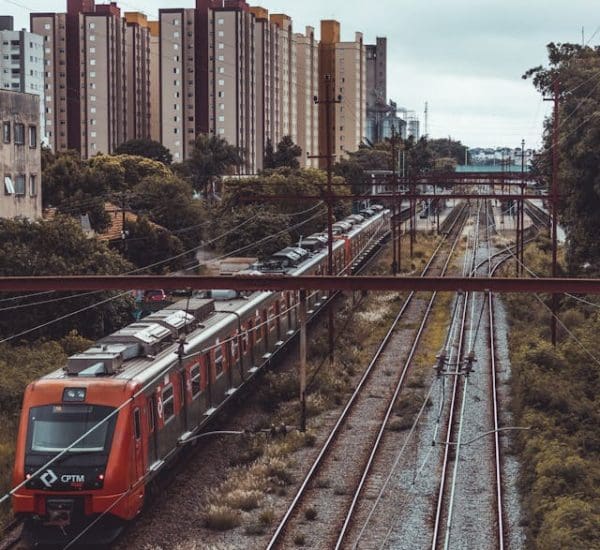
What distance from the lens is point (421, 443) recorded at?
66.0ft

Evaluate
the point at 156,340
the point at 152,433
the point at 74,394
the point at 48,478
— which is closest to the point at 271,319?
the point at 156,340

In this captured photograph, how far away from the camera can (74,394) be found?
47.4 feet

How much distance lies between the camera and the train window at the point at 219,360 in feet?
65.8

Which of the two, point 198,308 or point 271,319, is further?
point 271,319

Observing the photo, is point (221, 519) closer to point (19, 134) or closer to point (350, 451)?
point (350, 451)

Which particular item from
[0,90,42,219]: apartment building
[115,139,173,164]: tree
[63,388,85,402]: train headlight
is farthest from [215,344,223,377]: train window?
[115,139,173,164]: tree

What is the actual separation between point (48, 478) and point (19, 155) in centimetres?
2683

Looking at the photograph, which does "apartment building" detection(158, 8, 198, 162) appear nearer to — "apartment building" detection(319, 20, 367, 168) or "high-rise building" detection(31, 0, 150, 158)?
"high-rise building" detection(31, 0, 150, 158)

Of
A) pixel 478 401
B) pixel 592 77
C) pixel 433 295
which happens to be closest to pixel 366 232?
pixel 433 295

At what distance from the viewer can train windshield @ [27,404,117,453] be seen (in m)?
14.3

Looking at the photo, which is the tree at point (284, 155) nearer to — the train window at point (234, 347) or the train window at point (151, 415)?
the train window at point (234, 347)

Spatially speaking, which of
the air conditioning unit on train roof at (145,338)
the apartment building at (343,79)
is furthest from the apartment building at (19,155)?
the apartment building at (343,79)

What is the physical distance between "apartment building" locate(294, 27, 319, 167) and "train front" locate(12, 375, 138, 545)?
11134 cm

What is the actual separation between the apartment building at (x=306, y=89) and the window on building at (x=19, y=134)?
8657cm
